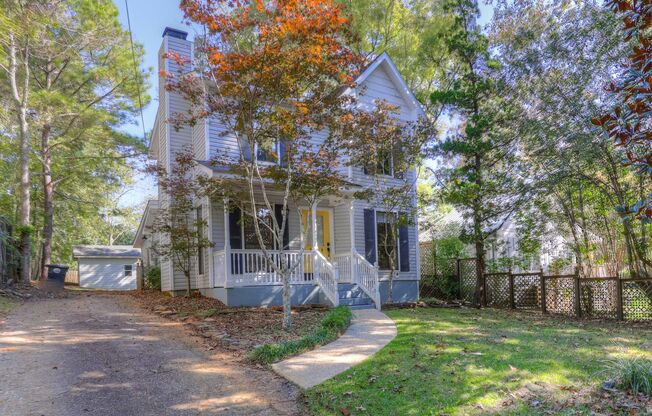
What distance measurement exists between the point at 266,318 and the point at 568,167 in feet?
26.6

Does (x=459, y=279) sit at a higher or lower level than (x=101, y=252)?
lower

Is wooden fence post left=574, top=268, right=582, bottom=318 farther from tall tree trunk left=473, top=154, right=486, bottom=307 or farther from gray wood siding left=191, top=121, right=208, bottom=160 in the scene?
gray wood siding left=191, top=121, right=208, bottom=160

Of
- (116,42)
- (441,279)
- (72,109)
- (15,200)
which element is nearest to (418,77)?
(441,279)

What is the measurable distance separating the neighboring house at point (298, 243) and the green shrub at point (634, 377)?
6.84 metres

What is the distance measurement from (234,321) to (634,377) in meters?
6.76

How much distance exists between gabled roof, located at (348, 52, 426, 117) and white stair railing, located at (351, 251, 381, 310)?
5712 millimetres

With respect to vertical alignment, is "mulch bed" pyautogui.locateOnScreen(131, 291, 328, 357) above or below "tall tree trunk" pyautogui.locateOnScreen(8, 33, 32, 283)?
below

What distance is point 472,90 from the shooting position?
1302cm

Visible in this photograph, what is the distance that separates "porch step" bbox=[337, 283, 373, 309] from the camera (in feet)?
36.2

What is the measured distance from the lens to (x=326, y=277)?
11.5m

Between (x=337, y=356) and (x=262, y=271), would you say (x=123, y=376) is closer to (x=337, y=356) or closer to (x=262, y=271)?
(x=337, y=356)

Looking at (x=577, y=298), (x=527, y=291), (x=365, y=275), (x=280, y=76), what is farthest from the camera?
(x=527, y=291)

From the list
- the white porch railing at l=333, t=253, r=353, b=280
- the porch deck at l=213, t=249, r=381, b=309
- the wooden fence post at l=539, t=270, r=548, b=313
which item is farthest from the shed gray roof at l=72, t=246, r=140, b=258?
the wooden fence post at l=539, t=270, r=548, b=313

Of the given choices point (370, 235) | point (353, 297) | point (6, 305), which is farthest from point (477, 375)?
point (6, 305)
